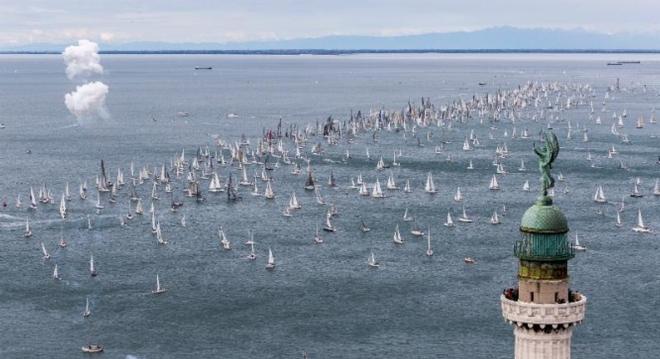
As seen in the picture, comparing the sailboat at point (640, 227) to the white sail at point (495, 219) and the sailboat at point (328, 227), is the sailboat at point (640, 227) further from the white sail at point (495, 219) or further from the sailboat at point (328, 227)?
the sailboat at point (328, 227)

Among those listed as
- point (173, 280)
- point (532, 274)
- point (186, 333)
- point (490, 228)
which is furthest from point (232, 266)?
point (532, 274)

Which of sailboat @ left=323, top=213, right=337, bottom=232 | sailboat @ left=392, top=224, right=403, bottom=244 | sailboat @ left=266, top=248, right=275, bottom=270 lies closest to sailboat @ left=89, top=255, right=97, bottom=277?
sailboat @ left=266, top=248, right=275, bottom=270

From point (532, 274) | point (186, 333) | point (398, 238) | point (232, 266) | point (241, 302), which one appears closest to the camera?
point (532, 274)

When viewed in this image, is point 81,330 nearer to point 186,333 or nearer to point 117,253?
point 186,333

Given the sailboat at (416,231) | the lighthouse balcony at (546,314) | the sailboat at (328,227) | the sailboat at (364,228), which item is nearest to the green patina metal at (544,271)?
the lighthouse balcony at (546,314)

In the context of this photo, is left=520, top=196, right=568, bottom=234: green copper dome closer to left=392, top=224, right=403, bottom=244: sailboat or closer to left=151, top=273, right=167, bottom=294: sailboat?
left=151, top=273, right=167, bottom=294: sailboat

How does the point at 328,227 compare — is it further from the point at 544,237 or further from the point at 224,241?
the point at 544,237

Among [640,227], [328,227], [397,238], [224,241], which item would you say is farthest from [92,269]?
[640,227]
